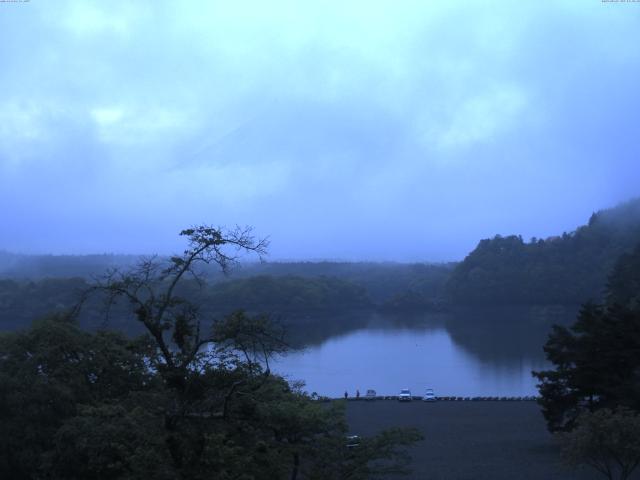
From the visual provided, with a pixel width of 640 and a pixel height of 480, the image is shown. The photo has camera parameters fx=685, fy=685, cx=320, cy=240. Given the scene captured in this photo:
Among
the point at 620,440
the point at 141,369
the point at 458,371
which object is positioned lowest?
the point at 458,371

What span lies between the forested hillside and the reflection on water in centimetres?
637

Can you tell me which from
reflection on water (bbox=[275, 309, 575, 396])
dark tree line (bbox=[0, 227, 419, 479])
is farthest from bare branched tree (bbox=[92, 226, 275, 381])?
reflection on water (bbox=[275, 309, 575, 396])

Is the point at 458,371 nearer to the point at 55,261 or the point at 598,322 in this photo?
the point at 598,322

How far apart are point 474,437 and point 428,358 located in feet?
47.5

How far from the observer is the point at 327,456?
4949mm

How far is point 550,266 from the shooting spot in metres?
50.5

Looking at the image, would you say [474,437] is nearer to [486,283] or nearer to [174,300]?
[174,300]

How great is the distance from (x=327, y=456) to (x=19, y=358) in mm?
4169

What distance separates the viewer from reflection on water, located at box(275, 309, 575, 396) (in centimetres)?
2006

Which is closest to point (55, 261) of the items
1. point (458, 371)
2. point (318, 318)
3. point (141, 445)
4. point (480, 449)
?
point (318, 318)

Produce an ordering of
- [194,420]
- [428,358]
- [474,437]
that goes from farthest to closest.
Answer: [428,358] < [474,437] < [194,420]

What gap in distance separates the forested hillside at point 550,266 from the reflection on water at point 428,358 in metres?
6.37

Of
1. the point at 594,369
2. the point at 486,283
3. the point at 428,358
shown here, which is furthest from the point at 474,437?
the point at 486,283

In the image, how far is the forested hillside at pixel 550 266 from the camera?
4816 cm
